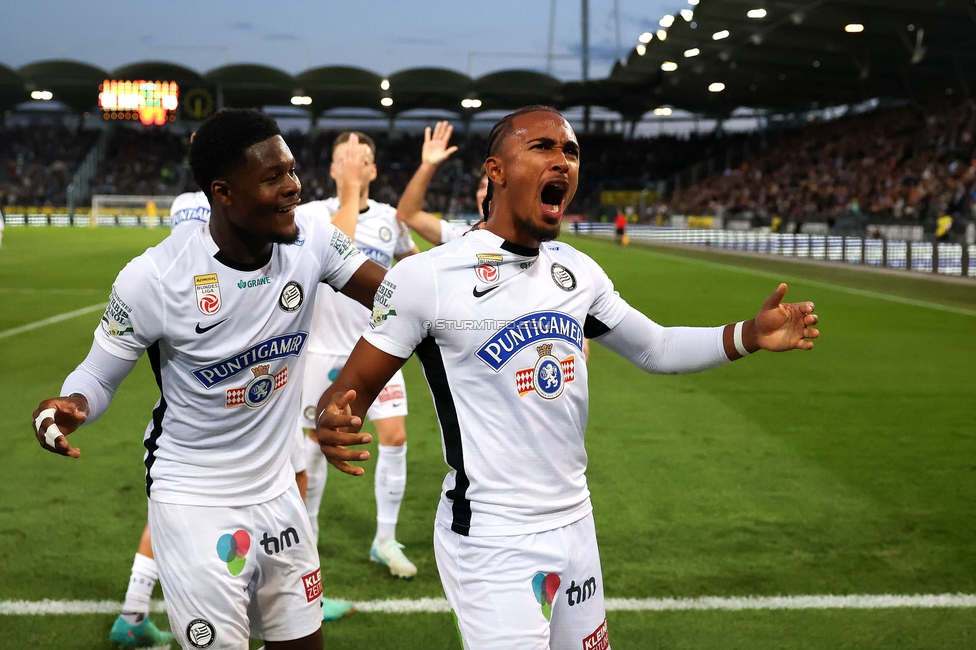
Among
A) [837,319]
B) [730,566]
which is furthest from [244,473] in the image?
[837,319]

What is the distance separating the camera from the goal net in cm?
5756

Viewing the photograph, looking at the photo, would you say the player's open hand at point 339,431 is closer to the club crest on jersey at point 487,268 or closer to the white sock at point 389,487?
the club crest on jersey at point 487,268

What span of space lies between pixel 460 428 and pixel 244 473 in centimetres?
83

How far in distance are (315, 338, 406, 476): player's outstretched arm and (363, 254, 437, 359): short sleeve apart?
4cm

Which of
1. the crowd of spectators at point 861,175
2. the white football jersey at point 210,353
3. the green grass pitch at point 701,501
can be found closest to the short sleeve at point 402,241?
the green grass pitch at point 701,501

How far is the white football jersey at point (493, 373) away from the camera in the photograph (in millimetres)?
2770

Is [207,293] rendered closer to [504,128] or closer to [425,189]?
[504,128]

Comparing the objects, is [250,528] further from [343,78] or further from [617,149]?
[617,149]

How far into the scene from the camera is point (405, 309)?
2.79m

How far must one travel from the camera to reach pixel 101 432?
848 centimetres

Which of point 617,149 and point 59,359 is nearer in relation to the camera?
point 59,359

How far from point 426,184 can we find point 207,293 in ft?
8.58

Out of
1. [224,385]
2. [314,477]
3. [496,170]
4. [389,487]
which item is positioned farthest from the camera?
Answer: [389,487]

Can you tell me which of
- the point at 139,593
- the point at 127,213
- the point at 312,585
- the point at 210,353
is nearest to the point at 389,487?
the point at 139,593
